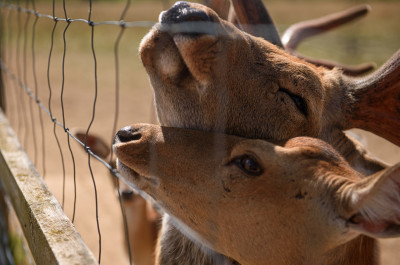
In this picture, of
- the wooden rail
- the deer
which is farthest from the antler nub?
the deer

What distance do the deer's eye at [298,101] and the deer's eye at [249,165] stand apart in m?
0.49

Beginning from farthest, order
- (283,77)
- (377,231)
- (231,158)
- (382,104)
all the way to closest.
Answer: (382,104), (283,77), (231,158), (377,231)

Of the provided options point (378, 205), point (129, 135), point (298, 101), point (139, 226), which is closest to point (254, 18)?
point (298, 101)

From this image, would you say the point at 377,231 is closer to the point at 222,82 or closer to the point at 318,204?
the point at 318,204

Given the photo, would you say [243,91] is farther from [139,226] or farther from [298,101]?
[139,226]

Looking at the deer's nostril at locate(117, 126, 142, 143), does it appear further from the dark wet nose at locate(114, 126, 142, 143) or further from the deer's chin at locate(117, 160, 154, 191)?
the deer's chin at locate(117, 160, 154, 191)

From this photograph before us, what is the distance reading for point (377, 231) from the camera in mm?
1454

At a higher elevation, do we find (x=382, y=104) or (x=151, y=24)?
(x=151, y=24)

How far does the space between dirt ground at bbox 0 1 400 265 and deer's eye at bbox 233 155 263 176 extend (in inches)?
36.8

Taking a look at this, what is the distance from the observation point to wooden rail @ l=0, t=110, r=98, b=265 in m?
1.50

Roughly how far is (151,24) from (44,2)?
21.8 m

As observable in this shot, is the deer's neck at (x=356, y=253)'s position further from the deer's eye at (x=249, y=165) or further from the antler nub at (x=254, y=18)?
the antler nub at (x=254, y=18)

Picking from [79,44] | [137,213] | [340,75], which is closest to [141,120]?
[137,213]

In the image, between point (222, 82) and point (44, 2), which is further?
point (44, 2)
